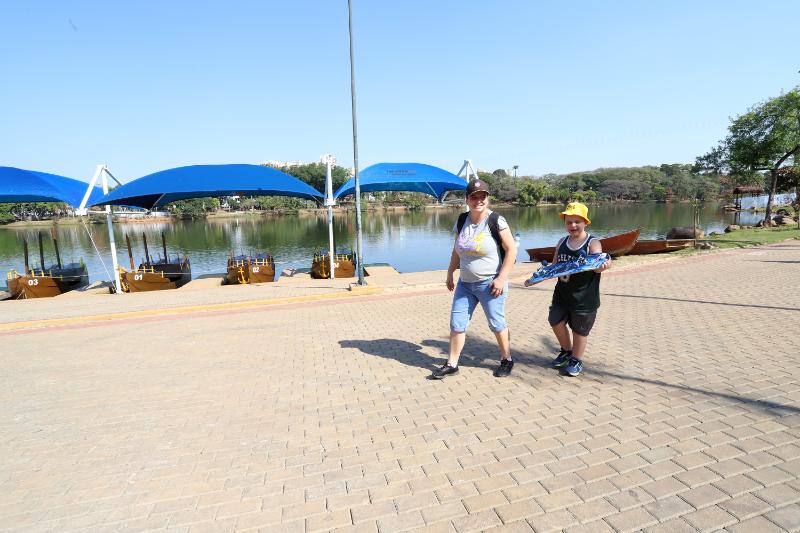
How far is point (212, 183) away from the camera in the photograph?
1304 cm

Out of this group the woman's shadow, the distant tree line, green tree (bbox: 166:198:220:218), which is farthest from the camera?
the distant tree line

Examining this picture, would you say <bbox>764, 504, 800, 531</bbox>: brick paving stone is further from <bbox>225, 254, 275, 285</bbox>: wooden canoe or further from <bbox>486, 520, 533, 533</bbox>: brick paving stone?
<bbox>225, 254, 275, 285</bbox>: wooden canoe

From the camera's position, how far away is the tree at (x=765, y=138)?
58.5 ft

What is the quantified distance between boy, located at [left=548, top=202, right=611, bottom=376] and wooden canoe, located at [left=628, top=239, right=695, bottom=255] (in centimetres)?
1308

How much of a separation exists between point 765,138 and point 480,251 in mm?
21805

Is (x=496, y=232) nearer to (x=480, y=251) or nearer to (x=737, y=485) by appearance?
(x=480, y=251)

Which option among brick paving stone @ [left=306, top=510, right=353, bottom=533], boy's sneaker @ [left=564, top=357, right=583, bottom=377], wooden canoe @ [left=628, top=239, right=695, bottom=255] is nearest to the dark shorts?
boy's sneaker @ [left=564, top=357, right=583, bottom=377]

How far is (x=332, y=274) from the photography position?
1360 cm

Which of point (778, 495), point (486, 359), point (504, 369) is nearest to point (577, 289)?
point (504, 369)

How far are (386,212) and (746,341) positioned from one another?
82.2 metres

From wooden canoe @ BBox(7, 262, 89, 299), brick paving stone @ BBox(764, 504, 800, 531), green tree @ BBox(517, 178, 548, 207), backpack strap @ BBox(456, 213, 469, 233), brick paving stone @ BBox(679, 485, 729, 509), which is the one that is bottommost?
wooden canoe @ BBox(7, 262, 89, 299)

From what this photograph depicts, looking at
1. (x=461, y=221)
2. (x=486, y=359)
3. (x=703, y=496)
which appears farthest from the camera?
(x=486, y=359)

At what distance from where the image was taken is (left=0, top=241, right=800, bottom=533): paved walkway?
2203 millimetres

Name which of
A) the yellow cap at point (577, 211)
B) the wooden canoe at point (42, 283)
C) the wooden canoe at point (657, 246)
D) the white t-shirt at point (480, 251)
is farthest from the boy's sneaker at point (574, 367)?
the wooden canoe at point (42, 283)
